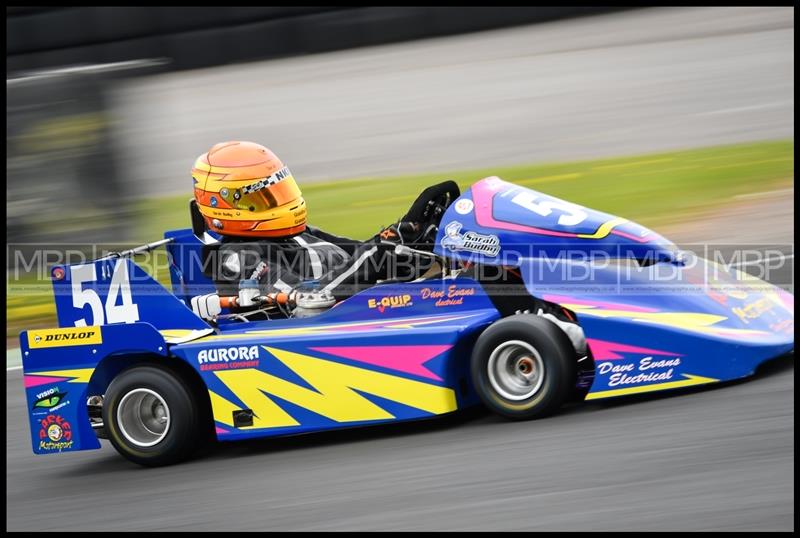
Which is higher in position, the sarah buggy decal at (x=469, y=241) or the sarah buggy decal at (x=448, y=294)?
the sarah buggy decal at (x=469, y=241)

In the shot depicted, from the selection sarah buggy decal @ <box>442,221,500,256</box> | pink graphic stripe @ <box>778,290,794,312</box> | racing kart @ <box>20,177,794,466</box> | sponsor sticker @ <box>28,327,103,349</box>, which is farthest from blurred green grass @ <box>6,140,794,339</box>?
sarah buggy decal @ <box>442,221,500,256</box>

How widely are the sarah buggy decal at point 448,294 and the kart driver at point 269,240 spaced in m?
0.24

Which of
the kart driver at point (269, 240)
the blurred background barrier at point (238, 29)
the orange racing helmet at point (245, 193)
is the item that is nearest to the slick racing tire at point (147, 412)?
the kart driver at point (269, 240)

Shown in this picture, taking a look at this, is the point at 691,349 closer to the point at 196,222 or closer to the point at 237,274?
the point at 237,274

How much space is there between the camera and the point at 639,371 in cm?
440

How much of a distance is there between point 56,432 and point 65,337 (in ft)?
1.44

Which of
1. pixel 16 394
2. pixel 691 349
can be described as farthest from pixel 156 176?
pixel 691 349

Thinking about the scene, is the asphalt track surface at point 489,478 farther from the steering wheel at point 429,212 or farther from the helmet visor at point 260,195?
the helmet visor at point 260,195

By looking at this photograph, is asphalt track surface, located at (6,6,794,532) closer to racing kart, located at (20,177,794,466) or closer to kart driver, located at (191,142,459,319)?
racing kart, located at (20,177,794,466)

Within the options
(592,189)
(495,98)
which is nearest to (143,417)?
(592,189)

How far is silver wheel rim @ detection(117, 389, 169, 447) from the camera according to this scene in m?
4.83

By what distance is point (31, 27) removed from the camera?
43.5ft

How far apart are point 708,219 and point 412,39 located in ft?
23.1

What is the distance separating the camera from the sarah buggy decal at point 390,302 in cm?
484
